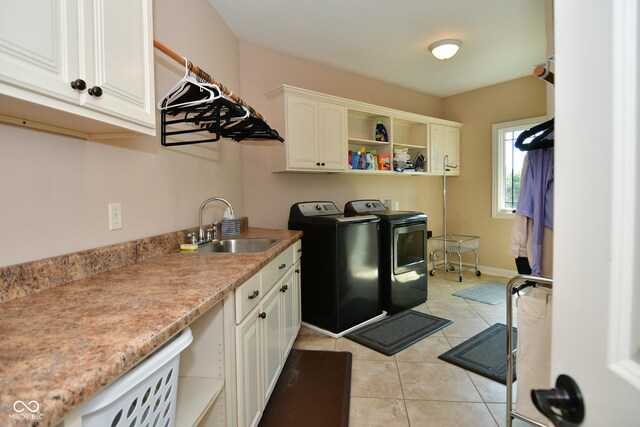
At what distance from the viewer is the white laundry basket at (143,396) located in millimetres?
602

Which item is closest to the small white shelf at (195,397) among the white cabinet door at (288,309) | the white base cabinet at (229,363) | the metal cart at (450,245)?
the white base cabinet at (229,363)

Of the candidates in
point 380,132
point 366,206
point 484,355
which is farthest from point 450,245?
point 484,355

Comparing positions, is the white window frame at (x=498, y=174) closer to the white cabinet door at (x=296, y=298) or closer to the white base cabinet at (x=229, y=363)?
the white cabinet door at (x=296, y=298)

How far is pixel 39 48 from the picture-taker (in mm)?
764

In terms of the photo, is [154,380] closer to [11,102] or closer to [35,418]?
[35,418]

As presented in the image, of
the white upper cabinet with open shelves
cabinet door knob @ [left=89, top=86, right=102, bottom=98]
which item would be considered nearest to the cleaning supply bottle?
the white upper cabinet with open shelves

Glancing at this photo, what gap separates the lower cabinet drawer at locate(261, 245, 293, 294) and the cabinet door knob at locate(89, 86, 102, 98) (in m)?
0.96

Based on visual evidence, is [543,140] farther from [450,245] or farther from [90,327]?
[450,245]

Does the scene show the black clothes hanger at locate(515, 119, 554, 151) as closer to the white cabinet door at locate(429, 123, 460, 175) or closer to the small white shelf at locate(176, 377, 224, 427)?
the small white shelf at locate(176, 377, 224, 427)

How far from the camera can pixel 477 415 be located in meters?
1.68

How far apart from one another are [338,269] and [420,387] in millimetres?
997

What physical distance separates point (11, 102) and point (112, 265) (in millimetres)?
739

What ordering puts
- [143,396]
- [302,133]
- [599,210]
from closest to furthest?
[599,210]
[143,396]
[302,133]

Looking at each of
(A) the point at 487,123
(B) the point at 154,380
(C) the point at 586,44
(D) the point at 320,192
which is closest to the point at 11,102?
(B) the point at 154,380
